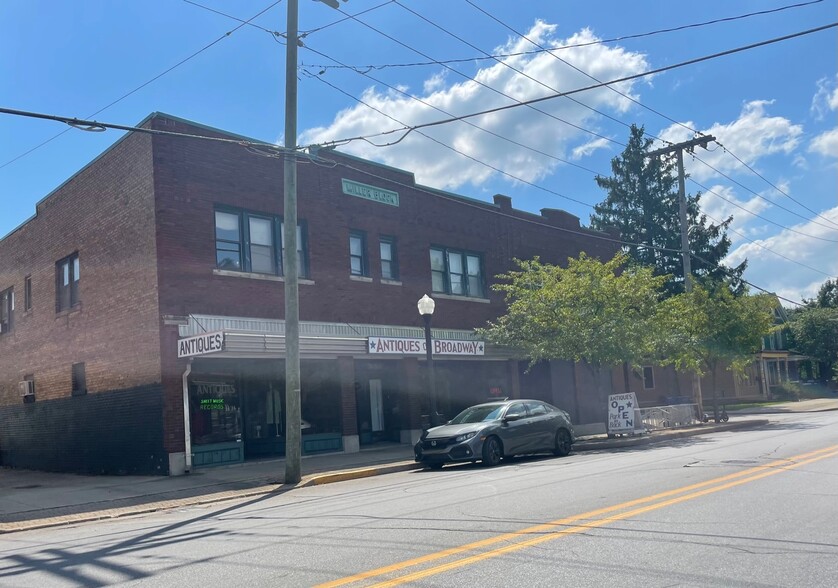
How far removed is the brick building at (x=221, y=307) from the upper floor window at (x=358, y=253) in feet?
0.17

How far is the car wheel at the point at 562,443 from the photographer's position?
1894 centimetres

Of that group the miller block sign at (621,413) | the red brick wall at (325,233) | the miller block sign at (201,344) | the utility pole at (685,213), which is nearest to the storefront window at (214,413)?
the miller block sign at (201,344)

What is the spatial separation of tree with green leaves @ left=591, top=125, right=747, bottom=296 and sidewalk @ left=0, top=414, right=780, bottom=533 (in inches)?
1389

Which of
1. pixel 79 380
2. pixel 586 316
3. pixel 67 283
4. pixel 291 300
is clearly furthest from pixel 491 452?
pixel 67 283

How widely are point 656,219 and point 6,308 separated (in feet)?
139

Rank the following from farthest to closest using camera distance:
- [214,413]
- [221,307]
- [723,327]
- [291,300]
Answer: [723,327] → [221,307] → [214,413] → [291,300]

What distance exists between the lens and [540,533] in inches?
314

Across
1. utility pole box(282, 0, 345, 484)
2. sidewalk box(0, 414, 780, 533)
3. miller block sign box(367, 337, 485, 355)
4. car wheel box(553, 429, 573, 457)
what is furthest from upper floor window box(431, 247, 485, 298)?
utility pole box(282, 0, 345, 484)

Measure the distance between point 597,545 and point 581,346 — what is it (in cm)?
1517

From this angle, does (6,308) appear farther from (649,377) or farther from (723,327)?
(649,377)

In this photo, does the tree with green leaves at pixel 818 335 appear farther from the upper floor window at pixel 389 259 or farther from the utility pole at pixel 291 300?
the utility pole at pixel 291 300

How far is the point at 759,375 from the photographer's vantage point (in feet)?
180

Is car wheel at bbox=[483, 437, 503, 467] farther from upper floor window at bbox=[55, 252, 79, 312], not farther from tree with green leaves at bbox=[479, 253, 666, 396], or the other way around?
upper floor window at bbox=[55, 252, 79, 312]

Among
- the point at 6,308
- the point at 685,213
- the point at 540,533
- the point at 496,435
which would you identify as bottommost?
the point at 540,533
